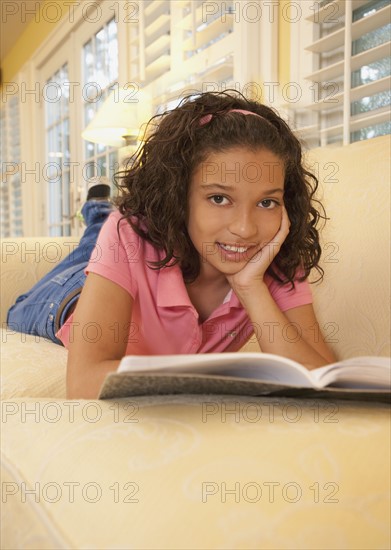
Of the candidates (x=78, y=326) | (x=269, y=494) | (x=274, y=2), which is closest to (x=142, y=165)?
(x=78, y=326)

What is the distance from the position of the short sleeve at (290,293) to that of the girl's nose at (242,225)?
0.19m

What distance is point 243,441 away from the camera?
1.33ft

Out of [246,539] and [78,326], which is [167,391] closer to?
[246,539]

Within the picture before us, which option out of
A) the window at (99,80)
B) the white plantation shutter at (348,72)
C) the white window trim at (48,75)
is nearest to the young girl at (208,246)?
the white plantation shutter at (348,72)

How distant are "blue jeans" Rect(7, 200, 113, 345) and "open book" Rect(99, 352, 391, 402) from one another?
0.82 meters

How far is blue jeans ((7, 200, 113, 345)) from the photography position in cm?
123

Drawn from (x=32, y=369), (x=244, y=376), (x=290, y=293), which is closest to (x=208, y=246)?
(x=290, y=293)

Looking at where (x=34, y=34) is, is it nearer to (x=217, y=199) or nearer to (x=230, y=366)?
(x=217, y=199)

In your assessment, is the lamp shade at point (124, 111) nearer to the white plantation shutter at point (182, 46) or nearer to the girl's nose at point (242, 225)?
the white plantation shutter at point (182, 46)

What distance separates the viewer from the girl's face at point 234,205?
0.84 meters

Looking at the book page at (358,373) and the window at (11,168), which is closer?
the book page at (358,373)

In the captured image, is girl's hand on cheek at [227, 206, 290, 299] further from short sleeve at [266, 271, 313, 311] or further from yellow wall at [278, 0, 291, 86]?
yellow wall at [278, 0, 291, 86]

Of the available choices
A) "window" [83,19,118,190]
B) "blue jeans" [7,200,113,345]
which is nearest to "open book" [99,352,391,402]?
"blue jeans" [7,200,113,345]

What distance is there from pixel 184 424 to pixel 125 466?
0.06 metres
